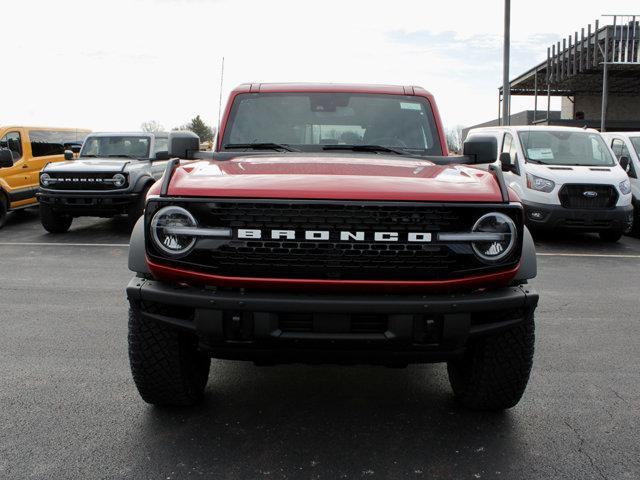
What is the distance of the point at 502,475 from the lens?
2.84 m

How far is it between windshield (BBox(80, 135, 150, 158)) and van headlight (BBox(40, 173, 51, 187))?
4.58 ft

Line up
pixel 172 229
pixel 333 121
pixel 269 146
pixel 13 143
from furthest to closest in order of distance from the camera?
pixel 13 143, pixel 333 121, pixel 269 146, pixel 172 229

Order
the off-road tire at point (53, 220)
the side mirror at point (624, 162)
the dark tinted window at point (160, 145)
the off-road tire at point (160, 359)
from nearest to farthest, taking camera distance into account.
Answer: the off-road tire at point (160, 359)
the side mirror at point (624, 162)
the off-road tire at point (53, 220)
the dark tinted window at point (160, 145)

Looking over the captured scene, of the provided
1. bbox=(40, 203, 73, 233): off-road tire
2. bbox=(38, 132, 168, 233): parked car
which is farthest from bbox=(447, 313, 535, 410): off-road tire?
bbox=(40, 203, 73, 233): off-road tire

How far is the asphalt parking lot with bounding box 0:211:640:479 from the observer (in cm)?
291

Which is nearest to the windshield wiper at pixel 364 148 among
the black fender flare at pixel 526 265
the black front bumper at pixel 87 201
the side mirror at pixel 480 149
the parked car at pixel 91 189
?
the side mirror at pixel 480 149

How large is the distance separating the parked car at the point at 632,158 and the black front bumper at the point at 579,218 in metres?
1.38

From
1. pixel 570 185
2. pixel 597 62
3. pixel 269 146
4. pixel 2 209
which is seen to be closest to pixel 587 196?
pixel 570 185

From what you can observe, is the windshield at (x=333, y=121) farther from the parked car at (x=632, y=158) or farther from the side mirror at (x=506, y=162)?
the parked car at (x=632, y=158)

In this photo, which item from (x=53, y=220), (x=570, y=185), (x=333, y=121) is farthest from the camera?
(x=53, y=220)

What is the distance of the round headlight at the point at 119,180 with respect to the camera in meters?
11.0

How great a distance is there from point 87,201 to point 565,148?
812 centimetres

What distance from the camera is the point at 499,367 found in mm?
3201

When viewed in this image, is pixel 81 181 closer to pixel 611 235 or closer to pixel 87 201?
pixel 87 201
